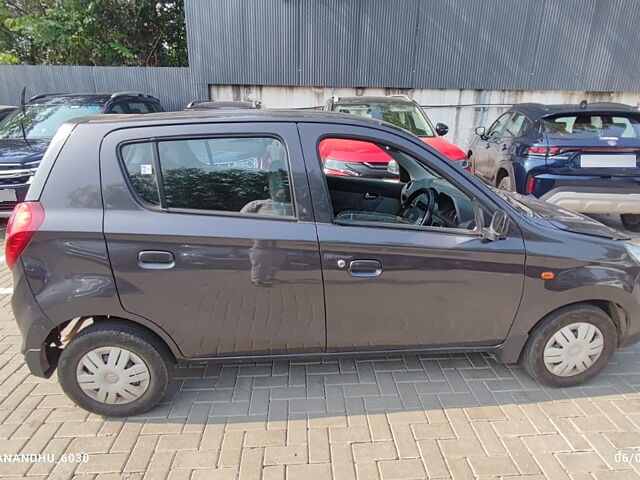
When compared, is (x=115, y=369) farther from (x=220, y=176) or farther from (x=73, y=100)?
(x=73, y=100)

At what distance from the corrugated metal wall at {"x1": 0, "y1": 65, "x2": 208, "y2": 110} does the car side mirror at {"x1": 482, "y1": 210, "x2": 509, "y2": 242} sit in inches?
454

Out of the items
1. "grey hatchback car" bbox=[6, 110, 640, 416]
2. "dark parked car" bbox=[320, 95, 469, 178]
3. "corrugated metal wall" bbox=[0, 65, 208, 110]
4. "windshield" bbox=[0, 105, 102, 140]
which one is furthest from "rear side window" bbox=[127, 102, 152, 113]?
"grey hatchback car" bbox=[6, 110, 640, 416]

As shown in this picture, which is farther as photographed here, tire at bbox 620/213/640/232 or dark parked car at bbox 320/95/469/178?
tire at bbox 620/213/640/232

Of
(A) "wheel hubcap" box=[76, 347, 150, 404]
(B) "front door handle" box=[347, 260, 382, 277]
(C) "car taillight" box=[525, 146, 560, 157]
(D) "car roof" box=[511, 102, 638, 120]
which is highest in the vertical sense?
(D) "car roof" box=[511, 102, 638, 120]

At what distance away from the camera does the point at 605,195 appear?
486 cm

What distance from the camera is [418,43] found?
11625 millimetres

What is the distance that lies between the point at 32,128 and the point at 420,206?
20.1 feet

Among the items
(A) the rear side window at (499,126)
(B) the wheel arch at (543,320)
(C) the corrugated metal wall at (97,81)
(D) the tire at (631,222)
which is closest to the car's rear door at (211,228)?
(B) the wheel arch at (543,320)

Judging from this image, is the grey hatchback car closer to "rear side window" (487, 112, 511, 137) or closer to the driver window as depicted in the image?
the driver window

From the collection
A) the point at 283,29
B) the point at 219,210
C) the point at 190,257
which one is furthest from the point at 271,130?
the point at 283,29

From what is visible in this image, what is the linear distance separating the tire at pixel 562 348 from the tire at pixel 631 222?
4.33 m

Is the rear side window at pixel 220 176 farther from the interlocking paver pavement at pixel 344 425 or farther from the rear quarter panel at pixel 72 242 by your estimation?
the interlocking paver pavement at pixel 344 425

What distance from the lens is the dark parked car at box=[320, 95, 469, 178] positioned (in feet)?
16.8

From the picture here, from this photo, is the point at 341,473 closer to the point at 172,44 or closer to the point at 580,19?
the point at 580,19
